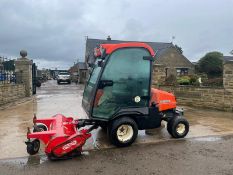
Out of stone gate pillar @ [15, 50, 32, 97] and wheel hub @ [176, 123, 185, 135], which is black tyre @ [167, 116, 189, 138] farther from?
stone gate pillar @ [15, 50, 32, 97]

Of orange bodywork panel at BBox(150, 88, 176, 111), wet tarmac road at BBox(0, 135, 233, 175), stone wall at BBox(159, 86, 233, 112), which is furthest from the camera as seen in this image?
stone wall at BBox(159, 86, 233, 112)

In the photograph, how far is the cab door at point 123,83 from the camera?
623 cm

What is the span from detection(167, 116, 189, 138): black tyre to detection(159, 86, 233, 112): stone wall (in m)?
5.35

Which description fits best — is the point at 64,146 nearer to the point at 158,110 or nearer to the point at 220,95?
the point at 158,110

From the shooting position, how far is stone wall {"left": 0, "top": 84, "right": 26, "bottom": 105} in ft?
45.9

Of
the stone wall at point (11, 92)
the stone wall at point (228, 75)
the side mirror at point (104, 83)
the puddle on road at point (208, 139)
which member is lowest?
the puddle on road at point (208, 139)

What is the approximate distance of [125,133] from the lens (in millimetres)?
6430

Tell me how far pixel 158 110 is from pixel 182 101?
24.4 ft

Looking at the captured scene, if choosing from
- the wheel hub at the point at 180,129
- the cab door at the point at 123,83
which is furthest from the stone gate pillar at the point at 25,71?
the wheel hub at the point at 180,129

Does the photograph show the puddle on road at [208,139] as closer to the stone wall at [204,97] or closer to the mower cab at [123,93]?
the mower cab at [123,93]

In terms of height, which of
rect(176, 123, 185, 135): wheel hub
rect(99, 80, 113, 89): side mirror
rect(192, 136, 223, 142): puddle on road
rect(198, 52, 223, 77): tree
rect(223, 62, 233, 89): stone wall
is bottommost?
rect(192, 136, 223, 142): puddle on road

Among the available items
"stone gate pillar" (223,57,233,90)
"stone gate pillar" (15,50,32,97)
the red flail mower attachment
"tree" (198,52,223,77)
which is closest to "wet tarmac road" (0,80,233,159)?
the red flail mower attachment

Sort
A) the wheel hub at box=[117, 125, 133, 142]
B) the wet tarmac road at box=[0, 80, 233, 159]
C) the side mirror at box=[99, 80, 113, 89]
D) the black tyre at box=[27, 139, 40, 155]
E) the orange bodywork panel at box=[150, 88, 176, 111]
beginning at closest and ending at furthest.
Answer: the black tyre at box=[27, 139, 40, 155]
the side mirror at box=[99, 80, 113, 89]
the wheel hub at box=[117, 125, 133, 142]
the wet tarmac road at box=[0, 80, 233, 159]
the orange bodywork panel at box=[150, 88, 176, 111]

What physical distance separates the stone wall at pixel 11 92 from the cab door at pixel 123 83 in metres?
9.05
